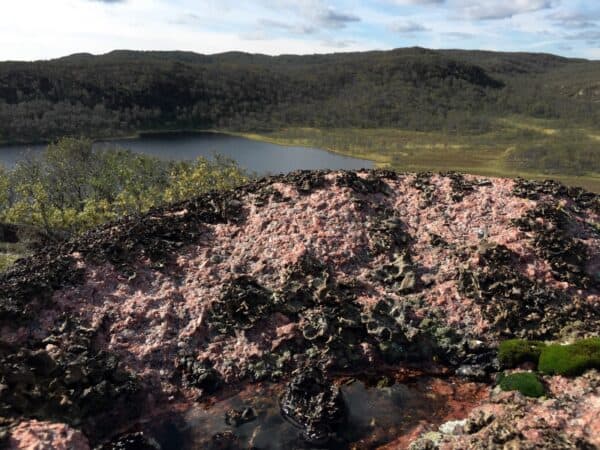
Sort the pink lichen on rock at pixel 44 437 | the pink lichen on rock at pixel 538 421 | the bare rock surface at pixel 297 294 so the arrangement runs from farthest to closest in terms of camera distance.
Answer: the bare rock surface at pixel 297 294 < the pink lichen on rock at pixel 538 421 < the pink lichen on rock at pixel 44 437

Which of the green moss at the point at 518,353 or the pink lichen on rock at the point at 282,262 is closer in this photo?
the green moss at the point at 518,353

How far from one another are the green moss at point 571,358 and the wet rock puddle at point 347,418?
3527 millimetres

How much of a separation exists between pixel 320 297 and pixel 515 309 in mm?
11856

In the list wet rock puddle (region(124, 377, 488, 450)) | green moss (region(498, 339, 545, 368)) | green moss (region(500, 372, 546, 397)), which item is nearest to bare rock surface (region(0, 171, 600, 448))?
green moss (region(498, 339, 545, 368))

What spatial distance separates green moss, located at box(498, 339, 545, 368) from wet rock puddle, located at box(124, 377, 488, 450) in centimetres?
208

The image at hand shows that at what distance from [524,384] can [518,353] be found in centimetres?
295

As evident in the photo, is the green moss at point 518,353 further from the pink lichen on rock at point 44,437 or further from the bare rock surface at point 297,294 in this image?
the pink lichen on rock at point 44,437

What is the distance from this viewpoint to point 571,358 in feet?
83.7

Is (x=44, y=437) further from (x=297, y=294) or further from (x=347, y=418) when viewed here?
(x=297, y=294)

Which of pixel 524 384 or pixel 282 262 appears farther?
pixel 282 262

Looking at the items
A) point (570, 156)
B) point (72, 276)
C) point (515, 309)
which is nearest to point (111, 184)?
point (72, 276)

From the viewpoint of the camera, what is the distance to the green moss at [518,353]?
1077 inches

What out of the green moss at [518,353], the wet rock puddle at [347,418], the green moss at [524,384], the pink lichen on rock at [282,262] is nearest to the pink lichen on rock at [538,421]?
the green moss at [524,384]

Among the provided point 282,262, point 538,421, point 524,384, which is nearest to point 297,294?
point 282,262
